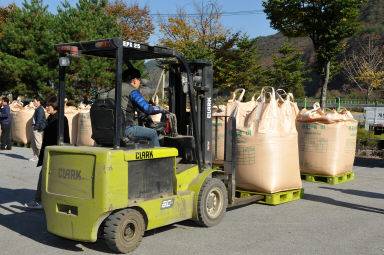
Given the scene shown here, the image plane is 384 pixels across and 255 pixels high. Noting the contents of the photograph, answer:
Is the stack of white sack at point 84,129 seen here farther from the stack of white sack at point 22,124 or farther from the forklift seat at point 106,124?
the forklift seat at point 106,124

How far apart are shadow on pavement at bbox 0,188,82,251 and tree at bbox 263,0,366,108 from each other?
14.5 metres

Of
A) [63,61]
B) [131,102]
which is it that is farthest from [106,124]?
[63,61]

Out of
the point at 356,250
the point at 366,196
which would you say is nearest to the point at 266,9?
the point at 366,196

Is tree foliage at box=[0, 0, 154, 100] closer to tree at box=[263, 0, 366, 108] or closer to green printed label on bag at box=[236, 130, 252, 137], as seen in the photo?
tree at box=[263, 0, 366, 108]

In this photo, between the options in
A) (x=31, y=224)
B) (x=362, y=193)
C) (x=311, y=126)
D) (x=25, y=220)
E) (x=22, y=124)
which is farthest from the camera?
(x=22, y=124)

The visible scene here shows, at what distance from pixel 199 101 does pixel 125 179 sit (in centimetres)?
176

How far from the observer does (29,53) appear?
2408cm

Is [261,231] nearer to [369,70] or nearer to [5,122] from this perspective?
[5,122]

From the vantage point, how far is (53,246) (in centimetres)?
499

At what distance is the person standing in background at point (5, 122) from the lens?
1434 cm

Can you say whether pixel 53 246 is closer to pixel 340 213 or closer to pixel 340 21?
pixel 340 213

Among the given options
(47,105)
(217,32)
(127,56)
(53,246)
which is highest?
(217,32)

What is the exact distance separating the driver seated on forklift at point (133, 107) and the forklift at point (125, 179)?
21 cm

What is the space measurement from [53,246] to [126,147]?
1.39 meters
